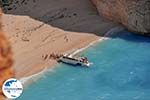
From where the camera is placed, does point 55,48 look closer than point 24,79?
No

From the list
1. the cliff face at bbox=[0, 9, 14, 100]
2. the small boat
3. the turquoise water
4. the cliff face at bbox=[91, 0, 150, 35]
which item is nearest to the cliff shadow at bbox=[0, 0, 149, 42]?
the cliff face at bbox=[91, 0, 150, 35]

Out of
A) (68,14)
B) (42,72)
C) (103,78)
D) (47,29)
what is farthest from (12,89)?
(68,14)

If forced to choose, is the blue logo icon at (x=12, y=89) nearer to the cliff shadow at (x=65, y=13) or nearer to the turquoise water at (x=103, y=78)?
the turquoise water at (x=103, y=78)

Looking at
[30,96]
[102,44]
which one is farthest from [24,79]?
[102,44]

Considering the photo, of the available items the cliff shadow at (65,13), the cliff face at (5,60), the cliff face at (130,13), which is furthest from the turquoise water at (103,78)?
the cliff face at (5,60)

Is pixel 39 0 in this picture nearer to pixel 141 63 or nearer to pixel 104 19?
pixel 104 19

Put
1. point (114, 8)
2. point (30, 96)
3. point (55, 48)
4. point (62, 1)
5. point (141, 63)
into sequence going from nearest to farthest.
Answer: point (30, 96) → point (141, 63) → point (55, 48) → point (114, 8) → point (62, 1)

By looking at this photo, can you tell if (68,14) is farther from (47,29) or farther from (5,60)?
(5,60)
